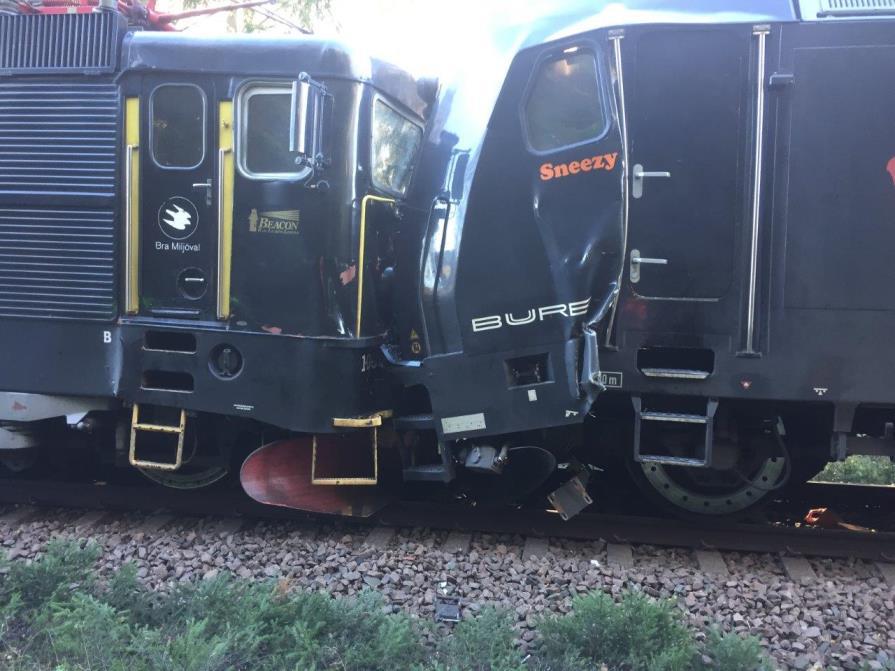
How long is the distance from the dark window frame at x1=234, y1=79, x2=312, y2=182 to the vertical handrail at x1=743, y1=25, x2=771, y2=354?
2.72 meters

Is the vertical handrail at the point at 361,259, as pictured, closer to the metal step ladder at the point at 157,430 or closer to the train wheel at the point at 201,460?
the metal step ladder at the point at 157,430

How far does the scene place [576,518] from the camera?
18.0 ft

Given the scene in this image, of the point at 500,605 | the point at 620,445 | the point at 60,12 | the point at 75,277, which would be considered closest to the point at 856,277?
the point at 620,445

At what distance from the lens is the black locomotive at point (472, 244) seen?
4.59 meters

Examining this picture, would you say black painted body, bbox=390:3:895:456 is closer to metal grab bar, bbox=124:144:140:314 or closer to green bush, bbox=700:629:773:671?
green bush, bbox=700:629:773:671

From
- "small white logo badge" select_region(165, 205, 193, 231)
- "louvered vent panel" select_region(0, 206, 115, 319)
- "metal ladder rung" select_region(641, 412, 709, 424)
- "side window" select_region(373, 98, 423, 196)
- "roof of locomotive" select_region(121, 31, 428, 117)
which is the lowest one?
"metal ladder rung" select_region(641, 412, 709, 424)

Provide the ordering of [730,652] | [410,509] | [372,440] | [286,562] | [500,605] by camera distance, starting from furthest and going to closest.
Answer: [410,509], [372,440], [286,562], [500,605], [730,652]

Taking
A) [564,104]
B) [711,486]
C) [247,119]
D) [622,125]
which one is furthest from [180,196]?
[711,486]

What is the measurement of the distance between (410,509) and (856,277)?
324 centimetres

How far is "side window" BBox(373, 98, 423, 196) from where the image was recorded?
16.7 feet

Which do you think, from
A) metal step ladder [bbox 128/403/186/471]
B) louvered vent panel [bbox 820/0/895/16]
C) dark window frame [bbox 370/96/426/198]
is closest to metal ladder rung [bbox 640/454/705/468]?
dark window frame [bbox 370/96/426/198]

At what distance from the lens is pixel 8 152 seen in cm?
524

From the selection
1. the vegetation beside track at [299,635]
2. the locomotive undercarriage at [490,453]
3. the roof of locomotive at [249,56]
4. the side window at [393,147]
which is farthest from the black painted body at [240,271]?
the vegetation beside track at [299,635]

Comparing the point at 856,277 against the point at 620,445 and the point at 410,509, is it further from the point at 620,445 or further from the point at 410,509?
the point at 410,509
